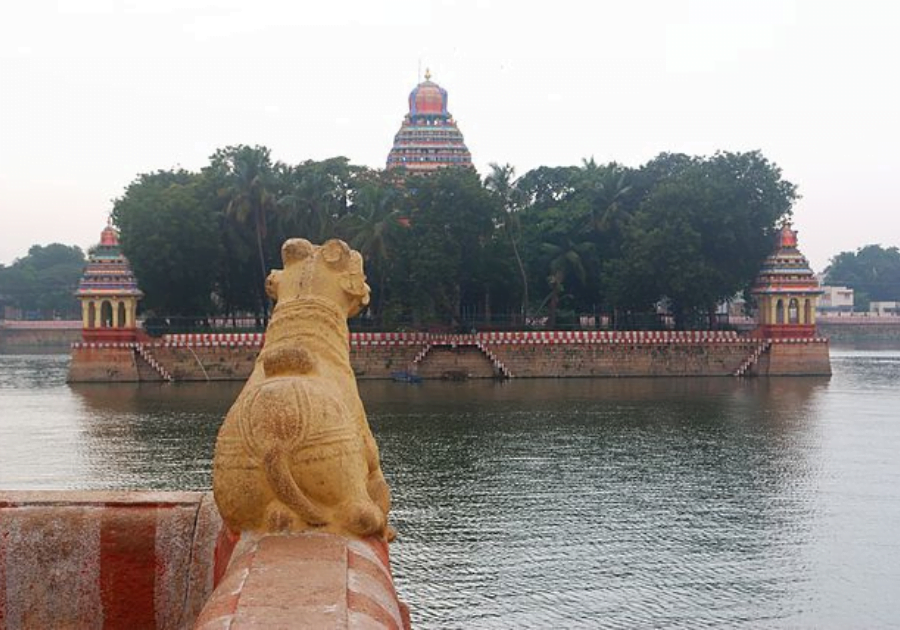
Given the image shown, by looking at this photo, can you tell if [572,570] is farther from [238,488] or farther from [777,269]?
[777,269]

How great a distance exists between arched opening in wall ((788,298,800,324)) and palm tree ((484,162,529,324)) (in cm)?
1003

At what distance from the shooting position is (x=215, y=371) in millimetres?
44031

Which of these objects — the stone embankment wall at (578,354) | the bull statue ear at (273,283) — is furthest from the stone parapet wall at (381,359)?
the bull statue ear at (273,283)

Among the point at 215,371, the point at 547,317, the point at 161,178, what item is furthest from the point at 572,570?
the point at 161,178

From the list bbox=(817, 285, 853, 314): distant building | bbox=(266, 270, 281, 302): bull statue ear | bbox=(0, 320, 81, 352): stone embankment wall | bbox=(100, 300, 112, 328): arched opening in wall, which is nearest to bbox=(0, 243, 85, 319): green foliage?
bbox=(0, 320, 81, 352): stone embankment wall

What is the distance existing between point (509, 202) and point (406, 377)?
8823 millimetres

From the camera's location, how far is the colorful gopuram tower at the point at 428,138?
62062 mm

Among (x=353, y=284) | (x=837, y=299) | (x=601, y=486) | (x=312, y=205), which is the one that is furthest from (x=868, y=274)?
(x=353, y=284)

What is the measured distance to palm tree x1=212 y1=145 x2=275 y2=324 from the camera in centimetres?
4631

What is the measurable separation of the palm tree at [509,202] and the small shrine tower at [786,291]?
9.09 m

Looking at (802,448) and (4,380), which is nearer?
(802,448)

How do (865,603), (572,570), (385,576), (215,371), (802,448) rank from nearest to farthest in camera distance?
(385,576) < (865,603) < (572,570) < (802,448) < (215,371)

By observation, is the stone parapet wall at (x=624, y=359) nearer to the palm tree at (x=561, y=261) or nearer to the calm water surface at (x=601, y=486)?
the palm tree at (x=561, y=261)

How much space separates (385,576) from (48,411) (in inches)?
1170
